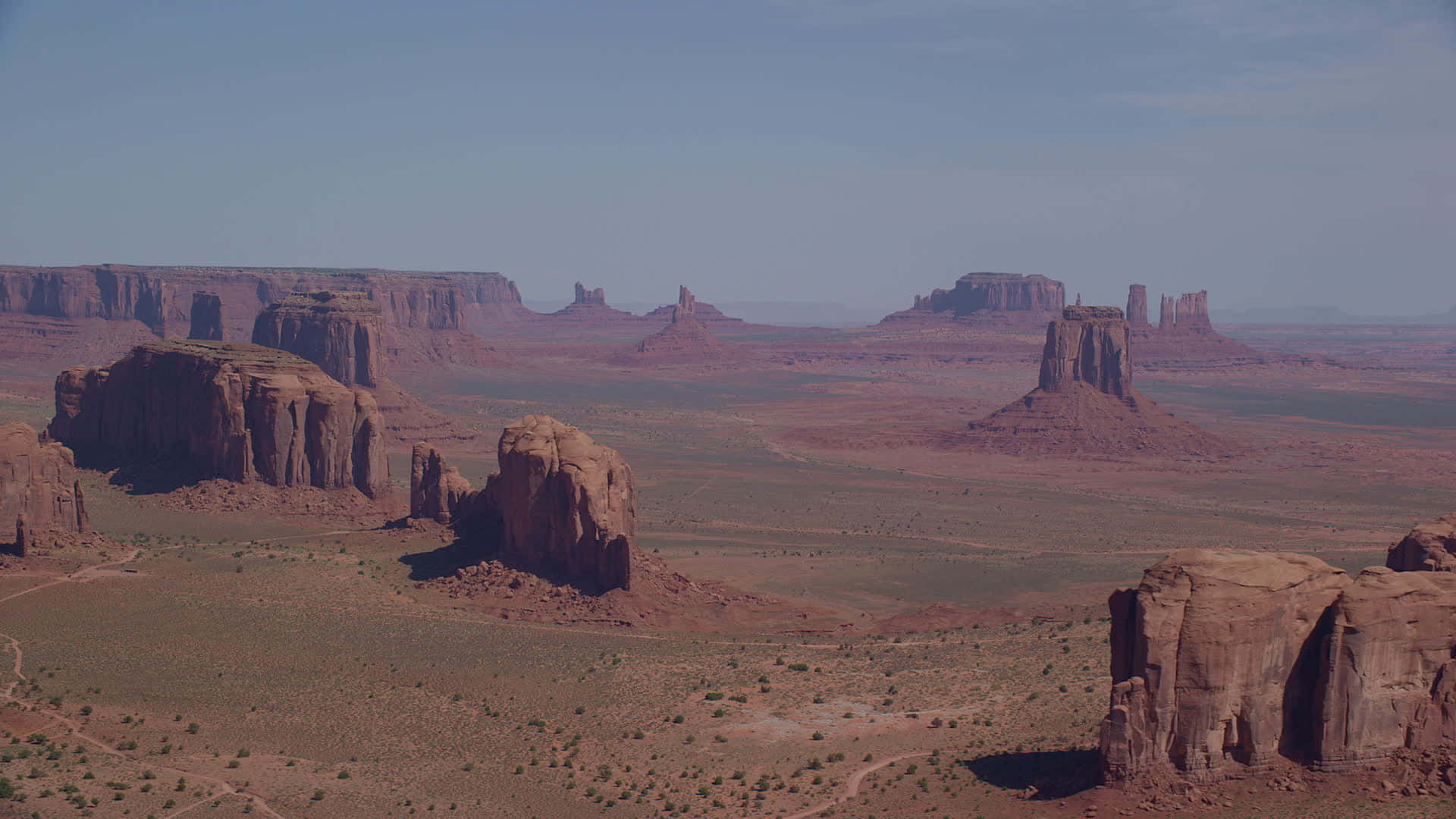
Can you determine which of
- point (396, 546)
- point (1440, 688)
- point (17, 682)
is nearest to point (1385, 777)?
point (1440, 688)

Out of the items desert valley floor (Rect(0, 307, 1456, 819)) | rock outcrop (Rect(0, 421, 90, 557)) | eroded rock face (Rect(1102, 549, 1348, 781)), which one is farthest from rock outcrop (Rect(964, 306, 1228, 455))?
eroded rock face (Rect(1102, 549, 1348, 781))

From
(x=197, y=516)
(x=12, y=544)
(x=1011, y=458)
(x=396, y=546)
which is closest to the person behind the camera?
(x=12, y=544)

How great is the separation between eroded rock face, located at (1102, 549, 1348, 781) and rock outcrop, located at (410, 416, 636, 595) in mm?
25756

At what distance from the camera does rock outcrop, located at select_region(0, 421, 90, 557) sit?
5419 cm

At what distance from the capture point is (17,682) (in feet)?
132

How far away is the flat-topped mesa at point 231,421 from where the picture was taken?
7131 centimetres

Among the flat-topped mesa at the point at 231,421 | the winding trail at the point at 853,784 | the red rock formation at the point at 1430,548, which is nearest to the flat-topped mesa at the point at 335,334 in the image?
the flat-topped mesa at the point at 231,421

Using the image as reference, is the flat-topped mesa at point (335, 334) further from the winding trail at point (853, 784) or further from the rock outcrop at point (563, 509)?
the winding trail at point (853, 784)

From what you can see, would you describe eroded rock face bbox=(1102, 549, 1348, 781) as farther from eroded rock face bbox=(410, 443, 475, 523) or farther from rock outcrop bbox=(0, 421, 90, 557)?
rock outcrop bbox=(0, 421, 90, 557)

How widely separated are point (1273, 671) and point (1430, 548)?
10910mm

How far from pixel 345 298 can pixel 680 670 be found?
108 m

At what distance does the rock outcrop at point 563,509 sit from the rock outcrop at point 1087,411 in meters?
75.3

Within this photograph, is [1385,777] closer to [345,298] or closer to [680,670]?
[680,670]

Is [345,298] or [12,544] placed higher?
[345,298]
